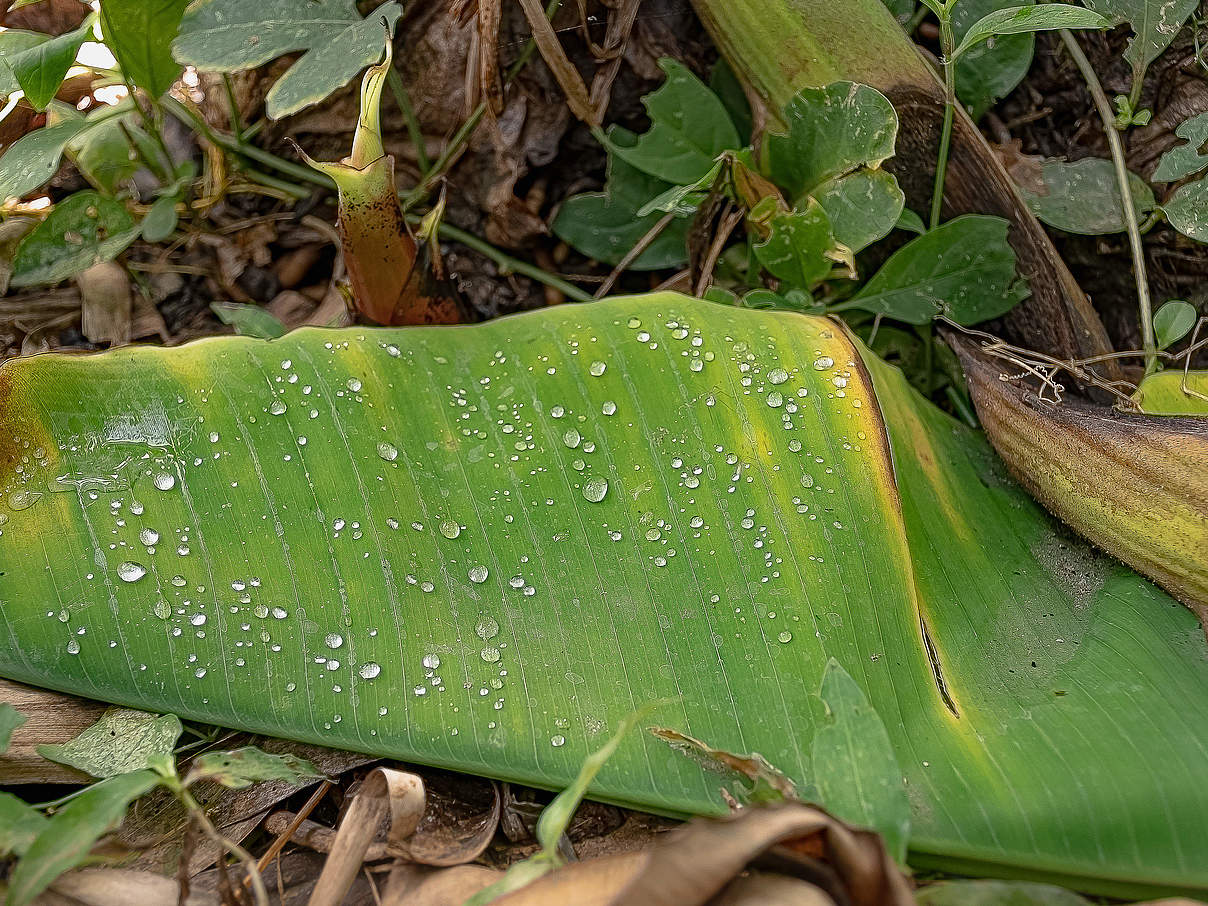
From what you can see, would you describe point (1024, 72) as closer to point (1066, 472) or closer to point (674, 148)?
point (674, 148)

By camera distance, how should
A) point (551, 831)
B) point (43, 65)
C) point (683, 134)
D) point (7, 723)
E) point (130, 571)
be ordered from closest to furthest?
point (551, 831) → point (7, 723) → point (130, 571) → point (43, 65) → point (683, 134)

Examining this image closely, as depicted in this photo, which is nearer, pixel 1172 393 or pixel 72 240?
pixel 1172 393

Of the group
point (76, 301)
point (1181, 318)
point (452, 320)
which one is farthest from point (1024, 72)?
point (76, 301)

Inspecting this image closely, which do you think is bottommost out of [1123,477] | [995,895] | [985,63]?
[995,895]

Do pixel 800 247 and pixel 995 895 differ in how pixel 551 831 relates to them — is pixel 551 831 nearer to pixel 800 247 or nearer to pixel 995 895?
pixel 995 895

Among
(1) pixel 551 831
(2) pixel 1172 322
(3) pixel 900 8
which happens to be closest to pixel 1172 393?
(2) pixel 1172 322

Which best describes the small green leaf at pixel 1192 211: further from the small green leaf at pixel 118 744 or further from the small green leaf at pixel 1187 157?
the small green leaf at pixel 118 744

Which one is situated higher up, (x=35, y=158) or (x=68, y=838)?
(x=35, y=158)
